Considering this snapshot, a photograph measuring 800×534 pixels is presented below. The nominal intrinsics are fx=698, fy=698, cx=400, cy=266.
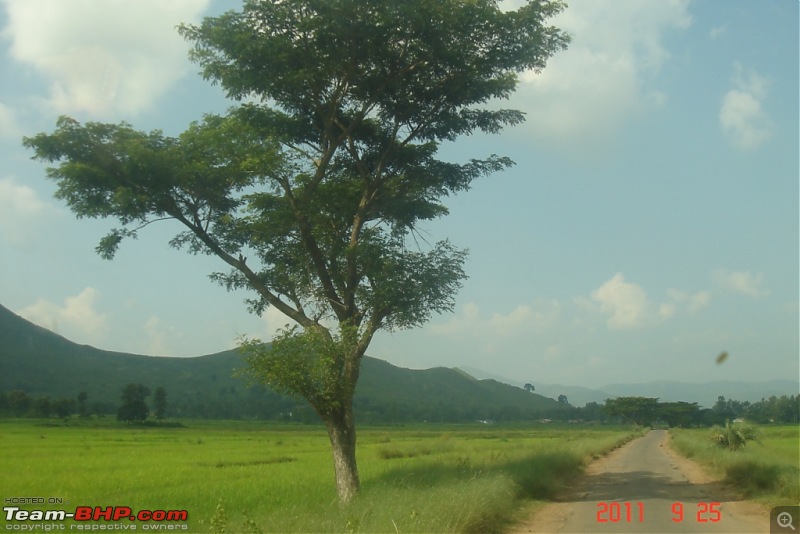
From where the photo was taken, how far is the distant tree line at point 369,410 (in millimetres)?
79375

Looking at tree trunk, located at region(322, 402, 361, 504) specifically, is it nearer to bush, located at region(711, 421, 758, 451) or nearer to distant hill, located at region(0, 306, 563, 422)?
bush, located at region(711, 421, 758, 451)

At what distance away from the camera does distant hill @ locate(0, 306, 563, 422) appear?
4304 inches

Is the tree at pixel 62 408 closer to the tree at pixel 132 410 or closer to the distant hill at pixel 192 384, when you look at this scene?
the tree at pixel 132 410

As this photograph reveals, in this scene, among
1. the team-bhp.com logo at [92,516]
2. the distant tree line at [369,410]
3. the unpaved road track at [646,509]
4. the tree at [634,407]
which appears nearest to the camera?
the unpaved road track at [646,509]

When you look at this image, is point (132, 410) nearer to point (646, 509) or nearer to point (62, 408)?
point (62, 408)

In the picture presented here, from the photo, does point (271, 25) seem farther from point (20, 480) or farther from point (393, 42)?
point (20, 480)

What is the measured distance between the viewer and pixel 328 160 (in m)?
16.0

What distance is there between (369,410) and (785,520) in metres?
119

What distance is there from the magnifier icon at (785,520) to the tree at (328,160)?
298 inches

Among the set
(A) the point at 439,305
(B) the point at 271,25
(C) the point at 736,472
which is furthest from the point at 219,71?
(C) the point at 736,472

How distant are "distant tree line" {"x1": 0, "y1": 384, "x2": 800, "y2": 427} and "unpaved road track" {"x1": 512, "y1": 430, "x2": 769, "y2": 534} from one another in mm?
50404

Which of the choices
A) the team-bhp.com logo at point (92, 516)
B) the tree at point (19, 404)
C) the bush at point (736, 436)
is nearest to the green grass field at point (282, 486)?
the team-bhp.com logo at point (92, 516)

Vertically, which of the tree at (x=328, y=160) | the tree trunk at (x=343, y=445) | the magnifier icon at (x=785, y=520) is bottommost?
the magnifier icon at (x=785, y=520)
